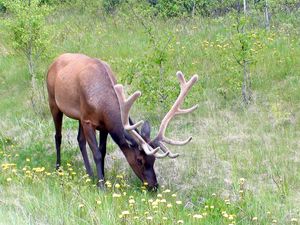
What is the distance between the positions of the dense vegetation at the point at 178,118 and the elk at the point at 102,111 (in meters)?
0.35

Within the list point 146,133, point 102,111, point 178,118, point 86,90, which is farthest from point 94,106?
point 178,118

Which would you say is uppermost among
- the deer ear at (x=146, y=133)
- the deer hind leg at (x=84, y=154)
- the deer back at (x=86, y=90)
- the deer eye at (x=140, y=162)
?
the deer back at (x=86, y=90)

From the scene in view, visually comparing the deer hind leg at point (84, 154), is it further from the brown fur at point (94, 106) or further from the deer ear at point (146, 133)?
the deer ear at point (146, 133)

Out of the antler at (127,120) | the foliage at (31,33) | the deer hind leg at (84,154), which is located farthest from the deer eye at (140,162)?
the foliage at (31,33)

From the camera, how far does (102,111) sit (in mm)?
8266

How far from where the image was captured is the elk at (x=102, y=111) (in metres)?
7.82

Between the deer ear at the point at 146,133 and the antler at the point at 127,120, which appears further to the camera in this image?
the deer ear at the point at 146,133

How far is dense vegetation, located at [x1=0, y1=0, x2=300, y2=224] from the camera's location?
6.62 meters

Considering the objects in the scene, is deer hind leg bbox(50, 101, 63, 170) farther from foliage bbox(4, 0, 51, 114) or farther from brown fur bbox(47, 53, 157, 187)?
foliage bbox(4, 0, 51, 114)

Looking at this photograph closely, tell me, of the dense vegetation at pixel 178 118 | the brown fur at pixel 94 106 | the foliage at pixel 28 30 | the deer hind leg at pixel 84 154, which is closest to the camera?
the dense vegetation at pixel 178 118

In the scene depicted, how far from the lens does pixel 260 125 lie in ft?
33.1

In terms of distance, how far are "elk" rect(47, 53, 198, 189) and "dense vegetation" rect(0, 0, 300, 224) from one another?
348mm

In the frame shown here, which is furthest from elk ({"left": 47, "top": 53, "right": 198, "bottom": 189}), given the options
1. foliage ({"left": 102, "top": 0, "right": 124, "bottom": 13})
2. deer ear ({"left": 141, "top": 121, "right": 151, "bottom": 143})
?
foliage ({"left": 102, "top": 0, "right": 124, "bottom": 13})

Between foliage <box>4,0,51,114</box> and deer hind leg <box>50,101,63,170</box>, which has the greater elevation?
foliage <box>4,0,51,114</box>
